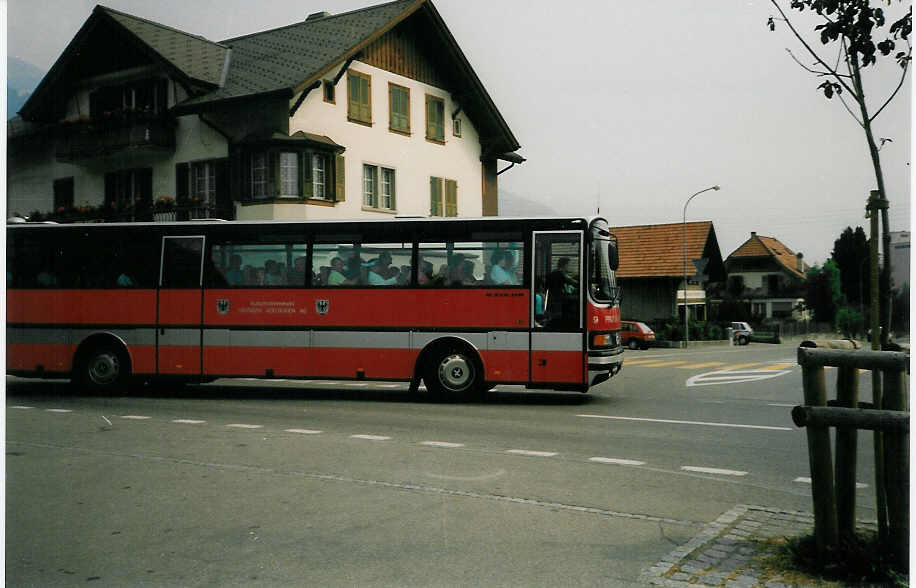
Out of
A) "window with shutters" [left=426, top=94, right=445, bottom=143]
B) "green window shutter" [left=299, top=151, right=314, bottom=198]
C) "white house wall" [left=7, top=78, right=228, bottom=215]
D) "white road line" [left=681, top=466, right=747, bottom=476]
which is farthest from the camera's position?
"green window shutter" [left=299, top=151, right=314, bottom=198]

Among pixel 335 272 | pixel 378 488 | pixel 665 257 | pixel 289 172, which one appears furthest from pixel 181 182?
pixel 378 488

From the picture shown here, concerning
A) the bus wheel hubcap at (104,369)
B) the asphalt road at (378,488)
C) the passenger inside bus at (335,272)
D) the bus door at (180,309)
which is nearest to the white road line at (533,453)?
the asphalt road at (378,488)

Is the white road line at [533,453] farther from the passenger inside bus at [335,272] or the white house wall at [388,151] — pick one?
the white house wall at [388,151]

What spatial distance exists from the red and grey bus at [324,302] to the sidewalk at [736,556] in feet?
23.9

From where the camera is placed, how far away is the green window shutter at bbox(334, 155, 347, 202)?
23.9 metres

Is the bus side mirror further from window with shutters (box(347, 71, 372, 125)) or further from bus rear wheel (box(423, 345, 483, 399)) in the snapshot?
window with shutters (box(347, 71, 372, 125))

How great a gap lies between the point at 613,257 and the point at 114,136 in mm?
9802

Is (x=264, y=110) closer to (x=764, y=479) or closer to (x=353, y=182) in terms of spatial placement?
(x=353, y=182)

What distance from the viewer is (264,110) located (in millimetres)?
21391

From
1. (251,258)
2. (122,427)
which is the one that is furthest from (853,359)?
(251,258)

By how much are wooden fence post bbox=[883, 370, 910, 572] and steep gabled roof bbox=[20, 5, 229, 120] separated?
274 inches

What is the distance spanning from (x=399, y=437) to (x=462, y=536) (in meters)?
4.23

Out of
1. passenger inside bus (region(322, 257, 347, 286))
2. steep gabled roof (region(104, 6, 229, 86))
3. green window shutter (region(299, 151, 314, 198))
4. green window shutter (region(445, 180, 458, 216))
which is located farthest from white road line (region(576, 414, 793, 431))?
green window shutter (region(299, 151, 314, 198))

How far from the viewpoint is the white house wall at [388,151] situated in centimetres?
1972
